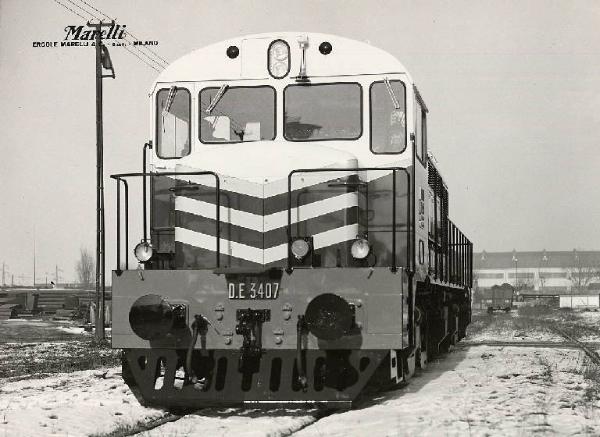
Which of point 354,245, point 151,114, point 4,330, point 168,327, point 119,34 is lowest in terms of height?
point 4,330

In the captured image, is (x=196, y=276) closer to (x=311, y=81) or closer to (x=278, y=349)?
(x=278, y=349)

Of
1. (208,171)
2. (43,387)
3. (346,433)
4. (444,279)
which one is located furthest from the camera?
(444,279)

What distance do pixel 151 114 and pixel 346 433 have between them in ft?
14.2

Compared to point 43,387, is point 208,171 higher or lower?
higher

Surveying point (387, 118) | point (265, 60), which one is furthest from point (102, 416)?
point (387, 118)

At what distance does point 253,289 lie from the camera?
8477 mm

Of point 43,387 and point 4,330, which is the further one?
point 4,330

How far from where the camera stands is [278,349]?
8.38m

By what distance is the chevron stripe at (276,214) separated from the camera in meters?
8.93

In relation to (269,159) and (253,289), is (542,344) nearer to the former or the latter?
(269,159)

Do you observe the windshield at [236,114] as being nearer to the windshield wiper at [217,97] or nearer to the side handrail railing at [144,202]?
the windshield wiper at [217,97]

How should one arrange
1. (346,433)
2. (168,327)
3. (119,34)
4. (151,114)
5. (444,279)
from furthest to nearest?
(119,34), (444,279), (151,114), (168,327), (346,433)

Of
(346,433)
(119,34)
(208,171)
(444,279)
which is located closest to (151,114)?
(208,171)

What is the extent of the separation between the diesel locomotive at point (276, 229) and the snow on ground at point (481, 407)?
0.38 metres
